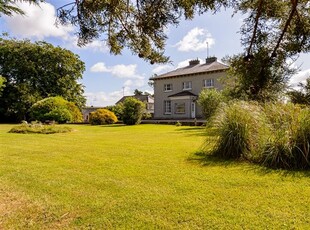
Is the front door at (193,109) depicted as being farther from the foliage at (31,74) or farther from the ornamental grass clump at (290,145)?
the ornamental grass clump at (290,145)

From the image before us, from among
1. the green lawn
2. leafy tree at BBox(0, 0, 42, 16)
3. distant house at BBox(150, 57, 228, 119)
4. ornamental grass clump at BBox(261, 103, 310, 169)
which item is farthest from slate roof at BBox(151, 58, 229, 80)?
leafy tree at BBox(0, 0, 42, 16)

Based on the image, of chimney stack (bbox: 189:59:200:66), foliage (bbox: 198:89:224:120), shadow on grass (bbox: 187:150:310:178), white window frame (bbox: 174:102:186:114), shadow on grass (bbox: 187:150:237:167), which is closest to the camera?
shadow on grass (bbox: 187:150:310:178)

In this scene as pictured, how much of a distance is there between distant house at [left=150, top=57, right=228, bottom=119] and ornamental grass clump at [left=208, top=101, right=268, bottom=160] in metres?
23.9

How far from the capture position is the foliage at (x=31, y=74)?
123 feet

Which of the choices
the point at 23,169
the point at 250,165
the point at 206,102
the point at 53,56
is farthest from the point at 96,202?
the point at 53,56

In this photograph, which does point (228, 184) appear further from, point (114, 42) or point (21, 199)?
point (21, 199)

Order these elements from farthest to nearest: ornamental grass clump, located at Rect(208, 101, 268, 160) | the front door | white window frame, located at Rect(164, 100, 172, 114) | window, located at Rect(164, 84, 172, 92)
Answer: window, located at Rect(164, 84, 172, 92), white window frame, located at Rect(164, 100, 172, 114), the front door, ornamental grass clump, located at Rect(208, 101, 268, 160)

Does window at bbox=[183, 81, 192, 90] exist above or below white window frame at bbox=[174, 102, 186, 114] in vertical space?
above

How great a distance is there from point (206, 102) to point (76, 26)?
19.3m

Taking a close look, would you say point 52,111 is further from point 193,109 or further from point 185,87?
point 185,87

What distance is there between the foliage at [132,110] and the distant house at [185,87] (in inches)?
357

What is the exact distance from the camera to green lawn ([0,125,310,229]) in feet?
11.6

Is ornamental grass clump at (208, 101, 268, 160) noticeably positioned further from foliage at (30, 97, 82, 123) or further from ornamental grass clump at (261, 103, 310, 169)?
foliage at (30, 97, 82, 123)

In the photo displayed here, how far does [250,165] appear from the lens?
6.31 meters
